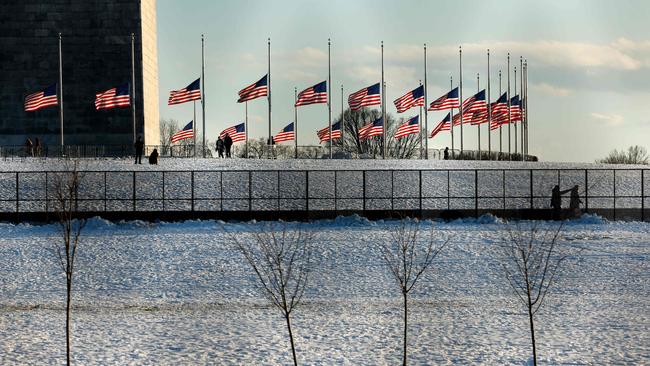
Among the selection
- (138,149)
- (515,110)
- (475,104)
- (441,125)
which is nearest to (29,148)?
(138,149)

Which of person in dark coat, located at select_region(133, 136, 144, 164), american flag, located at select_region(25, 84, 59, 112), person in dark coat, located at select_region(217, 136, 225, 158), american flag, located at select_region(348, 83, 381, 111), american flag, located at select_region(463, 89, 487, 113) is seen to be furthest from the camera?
person in dark coat, located at select_region(217, 136, 225, 158)

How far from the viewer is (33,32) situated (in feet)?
287

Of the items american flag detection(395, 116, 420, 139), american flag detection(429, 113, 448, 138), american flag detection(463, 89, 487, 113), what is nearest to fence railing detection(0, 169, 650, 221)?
american flag detection(395, 116, 420, 139)

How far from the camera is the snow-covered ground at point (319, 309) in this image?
19.5 metres

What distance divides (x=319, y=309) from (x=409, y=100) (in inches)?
1912

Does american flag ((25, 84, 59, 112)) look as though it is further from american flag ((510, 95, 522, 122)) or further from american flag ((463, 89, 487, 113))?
american flag ((510, 95, 522, 122))

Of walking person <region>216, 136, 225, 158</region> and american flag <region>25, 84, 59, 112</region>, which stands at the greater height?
american flag <region>25, 84, 59, 112</region>

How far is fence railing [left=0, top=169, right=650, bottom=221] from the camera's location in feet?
148

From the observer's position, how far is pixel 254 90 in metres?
70.4

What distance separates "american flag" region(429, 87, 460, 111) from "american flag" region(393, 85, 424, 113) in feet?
8.47

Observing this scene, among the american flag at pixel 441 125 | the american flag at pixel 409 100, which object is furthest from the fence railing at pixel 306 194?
the american flag at pixel 441 125

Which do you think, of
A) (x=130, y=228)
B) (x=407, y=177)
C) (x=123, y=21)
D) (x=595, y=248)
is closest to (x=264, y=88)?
(x=407, y=177)

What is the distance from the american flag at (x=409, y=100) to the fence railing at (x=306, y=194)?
21.9 ft

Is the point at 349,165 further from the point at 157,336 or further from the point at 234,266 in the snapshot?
the point at 157,336
